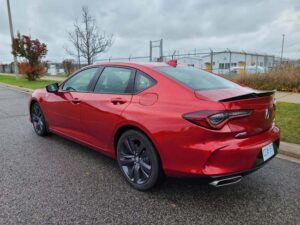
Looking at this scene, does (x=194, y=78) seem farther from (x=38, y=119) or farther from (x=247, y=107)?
(x=38, y=119)

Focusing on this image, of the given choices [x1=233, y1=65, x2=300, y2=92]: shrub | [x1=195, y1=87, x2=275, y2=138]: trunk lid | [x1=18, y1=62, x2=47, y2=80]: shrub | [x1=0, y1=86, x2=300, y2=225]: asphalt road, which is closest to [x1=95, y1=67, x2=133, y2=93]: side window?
[x1=195, y1=87, x2=275, y2=138]: trunk lid

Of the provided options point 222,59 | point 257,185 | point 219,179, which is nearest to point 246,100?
point 219,179

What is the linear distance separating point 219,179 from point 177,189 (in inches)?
31.4

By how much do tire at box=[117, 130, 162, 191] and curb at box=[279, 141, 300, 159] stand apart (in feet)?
8.14

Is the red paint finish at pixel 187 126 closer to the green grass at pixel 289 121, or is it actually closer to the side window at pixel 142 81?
the side window at pixel 142 81

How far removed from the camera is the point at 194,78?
3.36 m

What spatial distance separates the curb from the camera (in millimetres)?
4242

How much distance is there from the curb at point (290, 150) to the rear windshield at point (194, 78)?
1.71 meters

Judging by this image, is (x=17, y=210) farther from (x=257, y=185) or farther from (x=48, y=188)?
(x=257, y=185)

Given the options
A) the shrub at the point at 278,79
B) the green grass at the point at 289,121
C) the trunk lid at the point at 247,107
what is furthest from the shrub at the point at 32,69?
the trunk lid at the point at 247,107

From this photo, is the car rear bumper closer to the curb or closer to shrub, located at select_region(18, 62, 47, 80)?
the curb

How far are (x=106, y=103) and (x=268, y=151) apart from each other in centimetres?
200

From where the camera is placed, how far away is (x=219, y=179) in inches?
101

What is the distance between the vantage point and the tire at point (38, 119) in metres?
5.33
